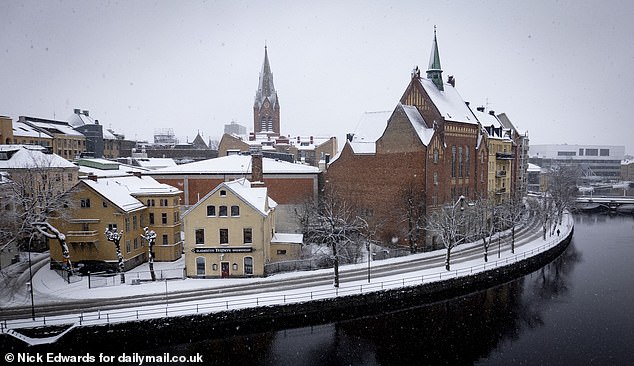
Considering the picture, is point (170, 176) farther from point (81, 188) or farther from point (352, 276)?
point (352, 276)

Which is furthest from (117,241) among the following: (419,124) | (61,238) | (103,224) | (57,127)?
(57,127)

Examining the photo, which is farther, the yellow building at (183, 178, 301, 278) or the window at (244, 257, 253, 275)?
the window at (244, 257, 253, 275)

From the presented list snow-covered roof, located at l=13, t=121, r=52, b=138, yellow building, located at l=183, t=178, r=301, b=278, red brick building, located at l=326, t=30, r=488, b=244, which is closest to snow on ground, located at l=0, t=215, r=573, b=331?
yellow building, located at l=183, t=178, r=301, b=278

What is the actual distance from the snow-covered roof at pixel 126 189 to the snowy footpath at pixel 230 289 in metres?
6.26

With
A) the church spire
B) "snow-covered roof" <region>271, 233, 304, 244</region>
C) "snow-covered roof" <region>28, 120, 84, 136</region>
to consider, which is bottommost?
"snow-covered roof" <region>271, 233, 304, 244</region>

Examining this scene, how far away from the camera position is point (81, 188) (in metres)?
39.5

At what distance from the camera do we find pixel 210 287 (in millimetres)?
35000

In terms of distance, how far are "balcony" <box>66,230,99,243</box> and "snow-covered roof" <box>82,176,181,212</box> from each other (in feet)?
11.1

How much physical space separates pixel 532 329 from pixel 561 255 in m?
25.1

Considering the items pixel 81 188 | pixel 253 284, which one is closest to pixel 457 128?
pixel 253 284

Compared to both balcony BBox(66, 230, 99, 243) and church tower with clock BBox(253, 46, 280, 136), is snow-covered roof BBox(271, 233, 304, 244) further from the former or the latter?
church tower with clock BBox(253, 46, 280, 136)

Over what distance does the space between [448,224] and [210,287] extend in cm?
2270

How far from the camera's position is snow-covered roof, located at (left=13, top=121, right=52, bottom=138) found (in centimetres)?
6488

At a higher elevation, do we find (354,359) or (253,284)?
(253,284)
